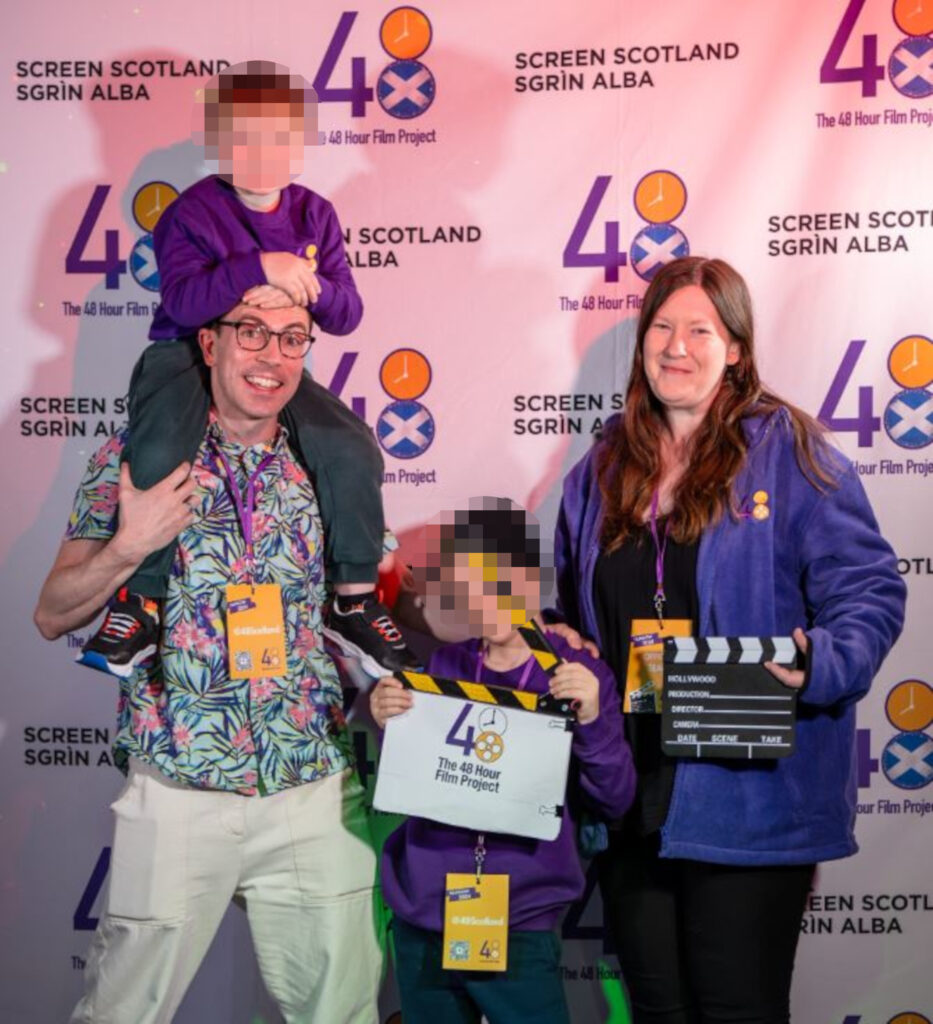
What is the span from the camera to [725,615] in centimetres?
274

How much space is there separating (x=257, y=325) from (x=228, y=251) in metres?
0.23

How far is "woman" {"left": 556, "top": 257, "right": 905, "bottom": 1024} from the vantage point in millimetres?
2699

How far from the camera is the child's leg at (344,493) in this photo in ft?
9.58

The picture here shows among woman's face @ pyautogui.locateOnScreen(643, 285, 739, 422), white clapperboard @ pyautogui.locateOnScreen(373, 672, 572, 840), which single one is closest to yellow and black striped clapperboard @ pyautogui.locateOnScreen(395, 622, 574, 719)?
white clapperboard @ pyautogui.locateOnScreen(373, 672, 572, 840)

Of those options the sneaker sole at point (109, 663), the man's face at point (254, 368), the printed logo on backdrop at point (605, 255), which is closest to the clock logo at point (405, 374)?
the printed logo on backdrop at point (605, 255)

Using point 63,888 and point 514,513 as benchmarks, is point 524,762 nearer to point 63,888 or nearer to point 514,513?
point 514,513

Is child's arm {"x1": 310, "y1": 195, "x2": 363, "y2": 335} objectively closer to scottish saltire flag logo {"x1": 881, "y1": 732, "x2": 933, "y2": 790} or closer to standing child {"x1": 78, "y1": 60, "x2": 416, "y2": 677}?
standing child {"x1": 78, "y1": 60, "x2": 416, "y2": 677}

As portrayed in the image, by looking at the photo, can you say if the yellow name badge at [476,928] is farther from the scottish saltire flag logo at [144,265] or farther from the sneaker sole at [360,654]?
the scottish saltire flag logo at [144,265]

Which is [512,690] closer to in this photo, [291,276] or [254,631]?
[254,631]

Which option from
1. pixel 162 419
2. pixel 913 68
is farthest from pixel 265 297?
pixel 913 68

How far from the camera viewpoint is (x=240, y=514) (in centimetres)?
281

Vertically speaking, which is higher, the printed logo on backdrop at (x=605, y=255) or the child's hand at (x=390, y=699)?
the printed logo on backdrop at (x=605, y=255)

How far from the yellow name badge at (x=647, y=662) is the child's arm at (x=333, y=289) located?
1.00 meters

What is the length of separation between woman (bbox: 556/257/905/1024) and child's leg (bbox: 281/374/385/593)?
508 millimetres
